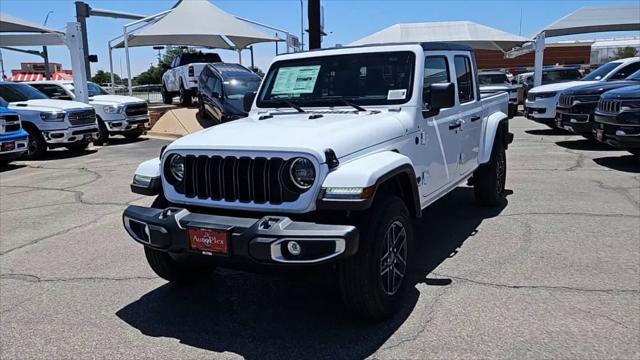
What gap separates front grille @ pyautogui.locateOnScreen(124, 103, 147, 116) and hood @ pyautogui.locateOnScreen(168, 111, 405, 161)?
12342 millimetres

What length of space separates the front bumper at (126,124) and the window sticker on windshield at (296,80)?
11.5 m

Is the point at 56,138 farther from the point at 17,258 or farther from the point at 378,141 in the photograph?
the point at 378,141

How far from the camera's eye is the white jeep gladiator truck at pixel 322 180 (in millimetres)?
3254

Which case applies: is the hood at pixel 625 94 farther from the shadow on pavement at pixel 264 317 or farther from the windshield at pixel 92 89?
the windshield at pixel 92 89

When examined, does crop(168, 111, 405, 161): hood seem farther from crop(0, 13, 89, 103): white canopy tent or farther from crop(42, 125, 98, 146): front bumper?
crop(0, 13, 89, 103): white canopy tent

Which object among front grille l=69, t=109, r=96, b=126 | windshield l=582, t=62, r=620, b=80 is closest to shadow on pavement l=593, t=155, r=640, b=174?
windshield l=582, t=62, r=620, b=80

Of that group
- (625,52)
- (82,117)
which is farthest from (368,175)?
(625,52)

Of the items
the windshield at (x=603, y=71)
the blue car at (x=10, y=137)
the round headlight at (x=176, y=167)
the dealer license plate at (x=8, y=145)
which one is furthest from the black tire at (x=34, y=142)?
the windshield at (x=603, y=71)

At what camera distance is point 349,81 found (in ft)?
Result: 15.8

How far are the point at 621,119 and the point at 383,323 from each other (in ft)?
23.9

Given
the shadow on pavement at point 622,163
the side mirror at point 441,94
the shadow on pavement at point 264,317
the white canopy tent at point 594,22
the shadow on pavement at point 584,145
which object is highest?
the white canopy tent at point 594,22

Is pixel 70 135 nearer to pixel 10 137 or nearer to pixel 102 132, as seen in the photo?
pixel 10 137

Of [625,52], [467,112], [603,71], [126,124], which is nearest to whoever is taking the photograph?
[467,112]

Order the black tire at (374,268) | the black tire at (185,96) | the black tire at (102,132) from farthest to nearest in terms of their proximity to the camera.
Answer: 1. the black tire at (185,96)
2. the black tire at (102,132)
3. the black tire at (374,268)
